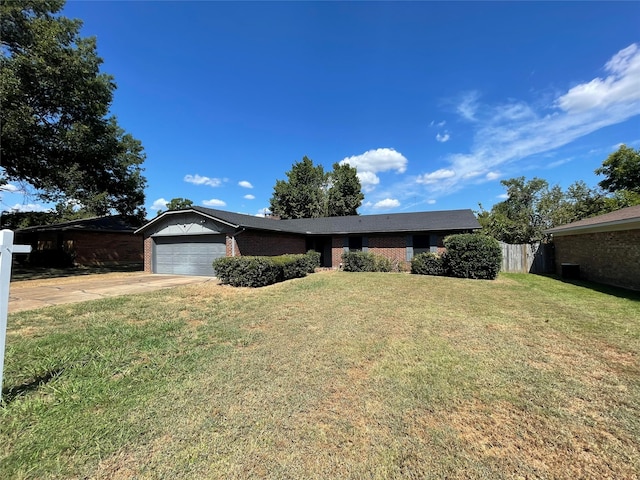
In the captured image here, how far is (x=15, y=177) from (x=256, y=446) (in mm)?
22031

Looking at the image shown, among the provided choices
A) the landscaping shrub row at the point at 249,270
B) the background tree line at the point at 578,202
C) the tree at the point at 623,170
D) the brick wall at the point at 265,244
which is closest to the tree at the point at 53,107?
the brick wall at the point at 265,244

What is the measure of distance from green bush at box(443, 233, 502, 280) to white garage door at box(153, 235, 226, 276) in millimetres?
11441

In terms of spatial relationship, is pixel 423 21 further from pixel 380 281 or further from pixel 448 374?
pixel 448 374

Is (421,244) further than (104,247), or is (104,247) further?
(104,247)

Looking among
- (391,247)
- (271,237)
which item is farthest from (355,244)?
(271,237)

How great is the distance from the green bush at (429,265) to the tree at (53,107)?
18457 mm

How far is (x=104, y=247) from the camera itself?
75.2 ft

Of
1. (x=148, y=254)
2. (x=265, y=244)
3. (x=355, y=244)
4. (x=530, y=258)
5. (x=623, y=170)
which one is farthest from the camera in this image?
(x=623, y=170)

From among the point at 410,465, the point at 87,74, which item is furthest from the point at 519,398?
the point at 87,74

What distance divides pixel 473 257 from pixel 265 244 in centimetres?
1066

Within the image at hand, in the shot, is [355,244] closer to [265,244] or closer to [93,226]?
[265,244]

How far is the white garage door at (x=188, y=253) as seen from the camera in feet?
48.7

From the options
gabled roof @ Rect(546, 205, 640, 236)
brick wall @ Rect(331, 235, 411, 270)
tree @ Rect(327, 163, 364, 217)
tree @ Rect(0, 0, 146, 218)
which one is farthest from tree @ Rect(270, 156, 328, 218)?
gabled roof @ Rect(546, 205, 640, 236)

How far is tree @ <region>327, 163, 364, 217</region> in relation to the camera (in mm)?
37125
